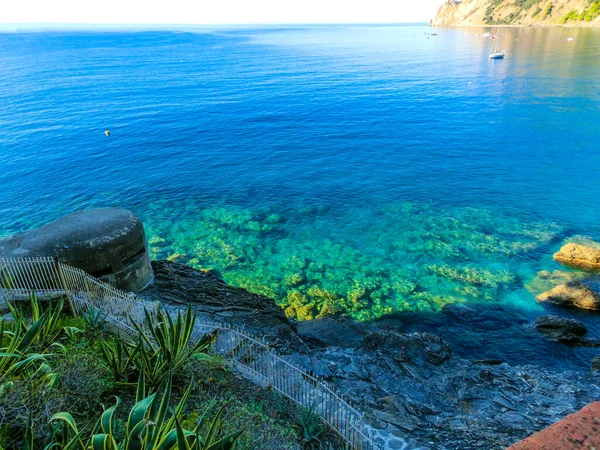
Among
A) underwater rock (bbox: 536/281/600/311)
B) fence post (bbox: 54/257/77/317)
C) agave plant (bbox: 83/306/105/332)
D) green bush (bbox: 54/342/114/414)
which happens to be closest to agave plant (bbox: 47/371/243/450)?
green bush (bbox: 54/342/114/414)

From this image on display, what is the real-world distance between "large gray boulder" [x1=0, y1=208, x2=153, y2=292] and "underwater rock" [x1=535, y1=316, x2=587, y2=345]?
57.3ft

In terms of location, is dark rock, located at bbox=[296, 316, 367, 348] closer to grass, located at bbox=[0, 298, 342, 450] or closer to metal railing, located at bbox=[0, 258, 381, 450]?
metal railing, located at bbox=[0, 258, 381, 450]

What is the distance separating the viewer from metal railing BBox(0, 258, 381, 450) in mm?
8492

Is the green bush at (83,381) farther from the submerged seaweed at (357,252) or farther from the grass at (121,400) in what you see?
the submerged seaweed at (357,252)

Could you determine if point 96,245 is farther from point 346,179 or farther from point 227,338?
point 346,179

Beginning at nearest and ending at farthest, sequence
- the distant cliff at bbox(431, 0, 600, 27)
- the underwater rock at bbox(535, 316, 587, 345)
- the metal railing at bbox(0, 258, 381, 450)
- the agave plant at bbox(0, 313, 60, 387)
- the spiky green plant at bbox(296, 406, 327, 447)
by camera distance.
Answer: the agave plant at bbox(0, 313, 60, 387), the spiky green plant at bbox(296, 406, 327, 447), the metal railing at bbox(0, 258, 381, 450), the underwater rock at bbox(535, 316, 587, 345), the distant cliff at bbox(431, 0, 600, 27)

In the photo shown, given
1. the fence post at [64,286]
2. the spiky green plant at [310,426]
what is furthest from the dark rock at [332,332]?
the fence post at [64,286]

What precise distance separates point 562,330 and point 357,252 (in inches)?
440

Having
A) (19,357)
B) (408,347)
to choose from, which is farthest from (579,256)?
(19,357)

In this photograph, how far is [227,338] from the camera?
1121cm

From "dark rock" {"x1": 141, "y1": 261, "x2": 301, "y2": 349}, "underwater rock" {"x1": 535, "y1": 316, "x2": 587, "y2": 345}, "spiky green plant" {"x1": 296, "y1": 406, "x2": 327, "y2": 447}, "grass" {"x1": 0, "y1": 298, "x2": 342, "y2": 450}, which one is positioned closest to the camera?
"grass" {"x1": 0, "y1": 298, "x2": 342, "y2": 450}

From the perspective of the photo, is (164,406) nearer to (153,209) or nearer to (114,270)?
(114,270)

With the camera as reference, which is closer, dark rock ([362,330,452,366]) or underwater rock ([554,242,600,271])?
dark rock ([362,330,452,366])

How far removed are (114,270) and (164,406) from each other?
1042cm
